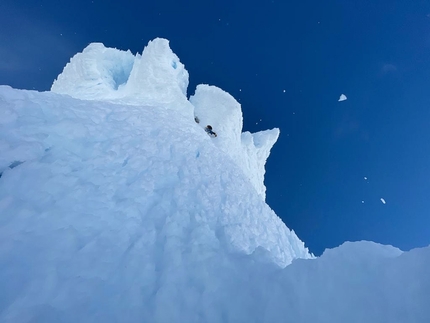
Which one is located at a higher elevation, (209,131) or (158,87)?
(158,87)

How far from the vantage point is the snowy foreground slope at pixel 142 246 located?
2.50 m

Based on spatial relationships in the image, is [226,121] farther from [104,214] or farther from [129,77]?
[104,214]

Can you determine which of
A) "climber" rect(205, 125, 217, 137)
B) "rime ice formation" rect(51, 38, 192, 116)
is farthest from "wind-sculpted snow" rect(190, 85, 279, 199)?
"rime ice formation" rect(51, 38, 192, 116)

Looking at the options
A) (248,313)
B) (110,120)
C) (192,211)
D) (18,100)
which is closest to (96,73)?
(110,120)

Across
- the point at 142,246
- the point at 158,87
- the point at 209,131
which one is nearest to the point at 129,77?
the point at 158,87

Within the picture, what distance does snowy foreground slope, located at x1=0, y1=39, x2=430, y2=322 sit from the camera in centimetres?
250

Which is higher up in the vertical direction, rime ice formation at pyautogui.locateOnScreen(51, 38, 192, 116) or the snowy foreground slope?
rime ice formation at pyautogui.locateOnScreen(51, 38, 192, 116)

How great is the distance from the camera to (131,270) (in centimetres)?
327

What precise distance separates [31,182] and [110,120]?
2.80 meters

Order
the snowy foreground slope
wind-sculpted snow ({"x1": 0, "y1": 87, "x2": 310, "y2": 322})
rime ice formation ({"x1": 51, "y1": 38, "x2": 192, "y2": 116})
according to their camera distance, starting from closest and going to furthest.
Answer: the snowy foreground slope
wind-sculpted snow ({"x1": 0, "y1": 87, "x2": 310, "y2": 322})
rime ice formation ({"x1": 51, "y1": 38, "x2": 192, "y2": 116})

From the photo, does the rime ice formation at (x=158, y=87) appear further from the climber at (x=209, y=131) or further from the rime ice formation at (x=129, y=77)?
the climber at (x=209, y=131)

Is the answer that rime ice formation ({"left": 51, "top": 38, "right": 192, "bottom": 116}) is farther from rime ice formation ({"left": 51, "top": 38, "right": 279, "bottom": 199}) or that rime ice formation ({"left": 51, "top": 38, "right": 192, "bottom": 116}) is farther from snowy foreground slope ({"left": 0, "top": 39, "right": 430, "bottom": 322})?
snowy foreground slope ({"left": 0, "top": 39, "right": 430, "bottom": 322})

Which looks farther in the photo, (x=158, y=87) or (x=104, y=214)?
(x=158, y=87)

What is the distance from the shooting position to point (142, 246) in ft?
12.1
